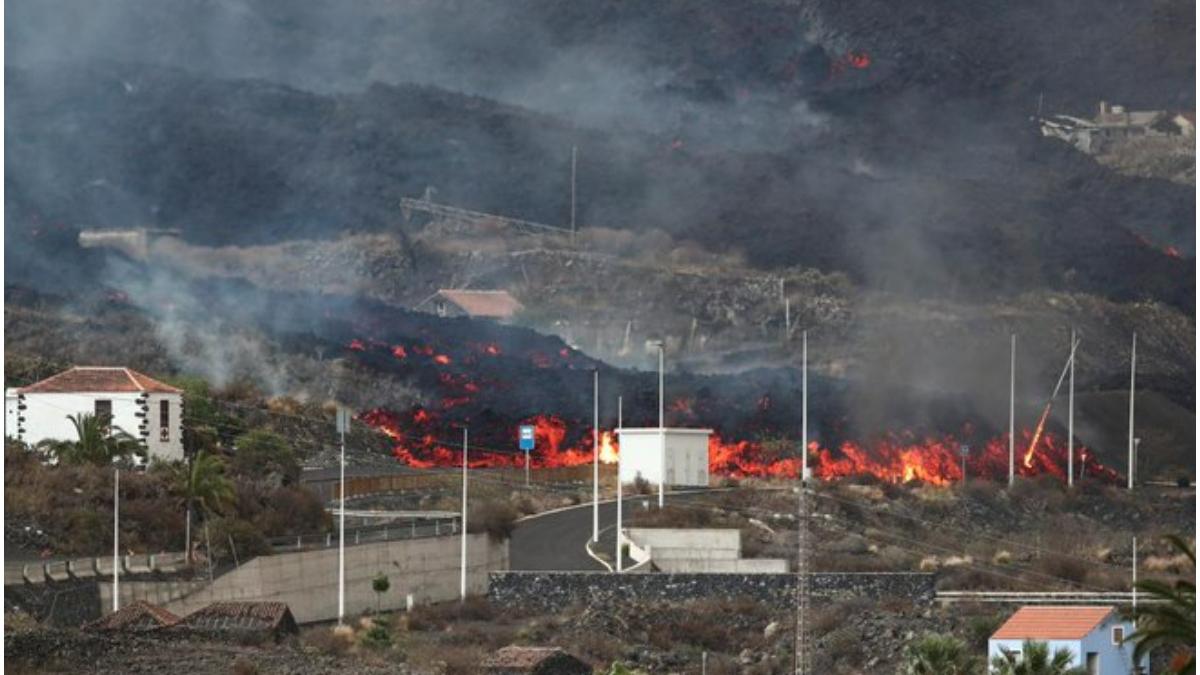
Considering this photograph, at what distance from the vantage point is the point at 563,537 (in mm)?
111250

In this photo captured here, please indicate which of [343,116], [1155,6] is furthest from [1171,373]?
[343,116]

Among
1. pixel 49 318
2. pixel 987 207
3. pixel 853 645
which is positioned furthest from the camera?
pixel 987 207

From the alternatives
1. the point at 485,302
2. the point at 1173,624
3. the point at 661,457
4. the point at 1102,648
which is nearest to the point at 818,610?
the point at 1102,648

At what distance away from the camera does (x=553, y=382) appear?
144 m

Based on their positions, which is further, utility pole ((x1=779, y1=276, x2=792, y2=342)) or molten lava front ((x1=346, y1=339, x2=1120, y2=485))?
utility pole ((x1=779, y1=276, x2=792, y2=342))

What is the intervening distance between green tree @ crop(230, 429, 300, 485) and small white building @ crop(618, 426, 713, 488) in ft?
37.4

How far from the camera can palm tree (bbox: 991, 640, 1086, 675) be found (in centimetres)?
7531

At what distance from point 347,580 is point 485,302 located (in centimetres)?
6633

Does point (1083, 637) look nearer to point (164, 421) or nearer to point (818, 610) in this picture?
point (818, 610)

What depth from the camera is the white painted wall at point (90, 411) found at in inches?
4525

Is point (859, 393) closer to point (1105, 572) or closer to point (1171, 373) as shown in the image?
point (1171, 373)

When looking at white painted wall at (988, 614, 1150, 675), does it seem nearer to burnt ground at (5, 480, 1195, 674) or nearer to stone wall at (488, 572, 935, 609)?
burnt ground at (5, 480, 1195, 674)

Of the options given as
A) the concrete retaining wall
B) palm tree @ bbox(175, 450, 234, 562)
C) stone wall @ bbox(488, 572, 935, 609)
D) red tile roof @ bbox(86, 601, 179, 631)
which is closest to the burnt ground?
stone wall @ bbox(488, 572, 935, 609)

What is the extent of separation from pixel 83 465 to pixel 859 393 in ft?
152
